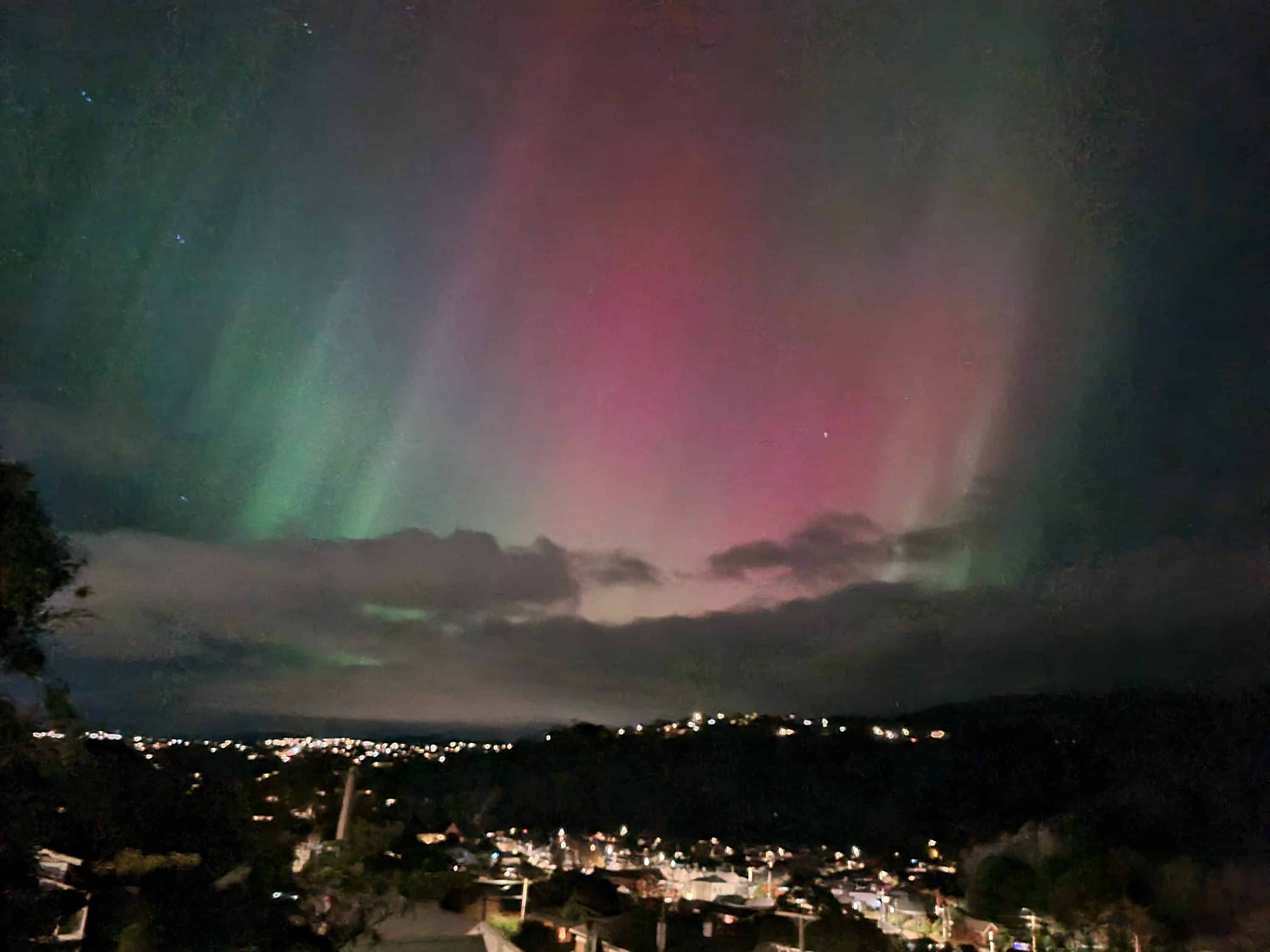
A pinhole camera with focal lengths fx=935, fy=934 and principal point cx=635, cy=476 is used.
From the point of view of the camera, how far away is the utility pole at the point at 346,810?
1306cm

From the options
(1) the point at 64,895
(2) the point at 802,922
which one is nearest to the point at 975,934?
(2) the point at 802,922

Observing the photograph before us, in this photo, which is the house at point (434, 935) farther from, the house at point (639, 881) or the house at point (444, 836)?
the house at point (639, 881)

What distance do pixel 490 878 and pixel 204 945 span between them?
13937 millimetres

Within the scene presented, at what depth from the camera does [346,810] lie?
1397cm

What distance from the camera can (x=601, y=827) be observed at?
3741cm

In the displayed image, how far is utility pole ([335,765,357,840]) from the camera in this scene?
13.1 meters

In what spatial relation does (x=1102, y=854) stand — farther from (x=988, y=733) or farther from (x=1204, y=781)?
(x=988, y=733)

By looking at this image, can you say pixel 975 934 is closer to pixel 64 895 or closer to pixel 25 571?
pixel 64 895

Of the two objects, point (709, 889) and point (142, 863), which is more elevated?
point (142, 863)

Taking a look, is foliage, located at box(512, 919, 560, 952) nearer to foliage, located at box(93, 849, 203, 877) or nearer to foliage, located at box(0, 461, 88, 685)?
foliage, located at box(93, 849, 203, 877)

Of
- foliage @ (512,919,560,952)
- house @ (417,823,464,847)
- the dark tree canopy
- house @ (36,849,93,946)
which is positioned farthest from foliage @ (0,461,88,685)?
house @ (417,823,464,847)

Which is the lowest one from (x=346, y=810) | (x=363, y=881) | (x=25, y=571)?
(x=363, y=881)

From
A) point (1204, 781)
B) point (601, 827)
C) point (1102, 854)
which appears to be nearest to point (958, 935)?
point (1102, 854)

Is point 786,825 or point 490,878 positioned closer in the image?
point 490,878
